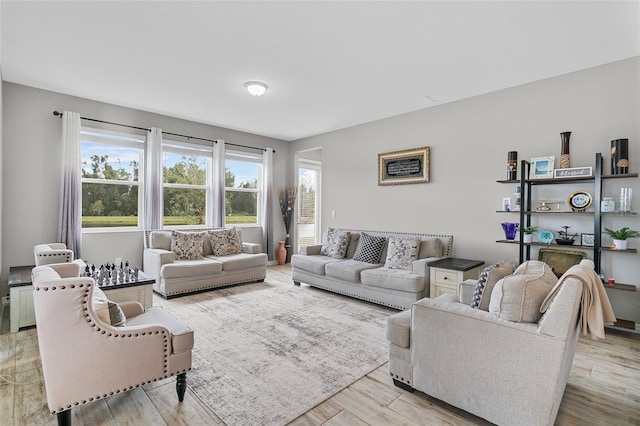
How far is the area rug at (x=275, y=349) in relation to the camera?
2.08 metres

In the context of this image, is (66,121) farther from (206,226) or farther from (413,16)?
(413,16)

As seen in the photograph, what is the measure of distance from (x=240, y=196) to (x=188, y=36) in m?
3.92

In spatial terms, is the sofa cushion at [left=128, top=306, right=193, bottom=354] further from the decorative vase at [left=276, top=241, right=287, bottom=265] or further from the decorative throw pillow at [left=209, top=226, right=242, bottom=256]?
the decorative vase at [left=276, top=241, right=287, bottom=265]

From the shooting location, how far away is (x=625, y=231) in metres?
3.07

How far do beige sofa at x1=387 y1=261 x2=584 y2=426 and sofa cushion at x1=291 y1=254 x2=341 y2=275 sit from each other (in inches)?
101

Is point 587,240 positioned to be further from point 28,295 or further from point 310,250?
point 28,295

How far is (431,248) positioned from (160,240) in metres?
4.01

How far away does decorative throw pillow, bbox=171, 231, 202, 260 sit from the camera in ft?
16.0

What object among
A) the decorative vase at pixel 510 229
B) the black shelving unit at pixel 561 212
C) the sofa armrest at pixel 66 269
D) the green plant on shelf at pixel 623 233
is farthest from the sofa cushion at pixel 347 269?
the sofa armrest at pixel 66 269

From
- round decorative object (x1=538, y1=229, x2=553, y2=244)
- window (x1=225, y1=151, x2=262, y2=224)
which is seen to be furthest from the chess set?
round decorative object (x1=538, y1=229, x2=553, y2=244)

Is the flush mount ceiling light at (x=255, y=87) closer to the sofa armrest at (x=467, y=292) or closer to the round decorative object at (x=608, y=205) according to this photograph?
the sofa armrest at (x=467, y=292)

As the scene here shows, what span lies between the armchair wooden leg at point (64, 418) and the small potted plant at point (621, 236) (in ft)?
14.8

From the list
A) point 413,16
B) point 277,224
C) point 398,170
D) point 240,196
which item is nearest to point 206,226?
point 240,196

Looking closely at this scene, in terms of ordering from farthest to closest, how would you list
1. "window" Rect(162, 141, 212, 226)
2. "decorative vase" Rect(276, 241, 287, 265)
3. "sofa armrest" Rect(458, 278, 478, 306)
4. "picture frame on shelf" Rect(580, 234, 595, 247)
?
"decorative vase" Rect(276, 241, 287, 265), "window" Rect(162, 141, 212, 226), "picture frame on shelf" Rect(580, 234, 595, 247), "sofa armrest" Rect(458, 278, 478, 306)
